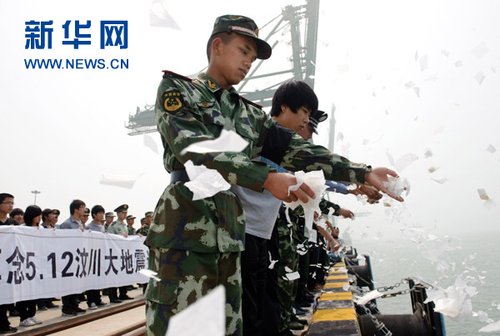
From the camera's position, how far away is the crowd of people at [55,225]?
5.29 meters

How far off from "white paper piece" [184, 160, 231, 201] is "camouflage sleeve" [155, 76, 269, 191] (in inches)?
0.8

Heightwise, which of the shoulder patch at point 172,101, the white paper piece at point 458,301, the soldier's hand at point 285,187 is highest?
the shoulder patch at point 172,101

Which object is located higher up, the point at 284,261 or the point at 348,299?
the point at 284,261

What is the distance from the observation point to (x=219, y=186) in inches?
54.0

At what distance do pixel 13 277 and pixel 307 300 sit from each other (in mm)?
3563

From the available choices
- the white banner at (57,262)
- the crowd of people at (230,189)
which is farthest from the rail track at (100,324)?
the crowd of people at (230,189)

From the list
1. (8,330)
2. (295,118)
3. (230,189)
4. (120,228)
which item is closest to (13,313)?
(8,330)

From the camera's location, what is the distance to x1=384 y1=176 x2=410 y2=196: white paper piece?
1739 millimetres

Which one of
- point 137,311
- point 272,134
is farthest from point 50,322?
point 272,134

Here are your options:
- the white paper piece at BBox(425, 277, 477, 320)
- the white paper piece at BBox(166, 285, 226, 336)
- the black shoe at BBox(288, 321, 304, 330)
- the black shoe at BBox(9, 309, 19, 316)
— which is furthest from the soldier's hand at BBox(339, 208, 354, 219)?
the black shoe at BBox(9, 309, 19, 316)

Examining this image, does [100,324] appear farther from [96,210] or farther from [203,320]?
[203,320]

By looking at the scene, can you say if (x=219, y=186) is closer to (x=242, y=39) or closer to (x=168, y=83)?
(x=168, y=83)

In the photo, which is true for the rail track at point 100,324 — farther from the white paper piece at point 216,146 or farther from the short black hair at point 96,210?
the white paper piece at point 216,146

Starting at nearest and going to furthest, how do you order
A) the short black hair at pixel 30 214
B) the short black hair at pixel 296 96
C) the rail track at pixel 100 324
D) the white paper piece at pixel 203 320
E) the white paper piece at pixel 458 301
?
the white paper piece at pixel 203 320
the white paper piece at pixel 458 301
the short black hair at pixel 296 96
the rail track at pixel 100 324
the short black hair at pixel 30 214
